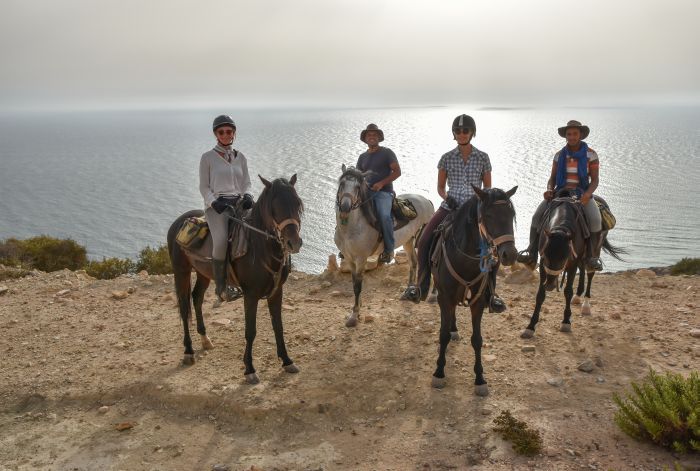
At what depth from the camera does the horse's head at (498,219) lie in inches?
222

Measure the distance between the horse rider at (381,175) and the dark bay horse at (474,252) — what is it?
93.7 inches

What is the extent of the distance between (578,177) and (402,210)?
329 centimetres

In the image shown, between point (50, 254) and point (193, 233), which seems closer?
point (193, 233)

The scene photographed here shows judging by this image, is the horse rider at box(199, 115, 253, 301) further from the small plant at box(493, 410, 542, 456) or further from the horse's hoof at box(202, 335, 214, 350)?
the small plant at box(493, 410, 542, 456)

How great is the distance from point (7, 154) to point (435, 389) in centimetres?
15480

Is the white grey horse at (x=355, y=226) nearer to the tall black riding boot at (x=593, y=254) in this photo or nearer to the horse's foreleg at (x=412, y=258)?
the horse's foreleg at (x=412, y=258)

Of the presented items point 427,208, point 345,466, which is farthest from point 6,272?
point 345,466

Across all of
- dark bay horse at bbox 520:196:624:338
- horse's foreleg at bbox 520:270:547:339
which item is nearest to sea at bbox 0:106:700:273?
dark bay horse at bbox 520:196:624:338

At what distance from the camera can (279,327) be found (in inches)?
303

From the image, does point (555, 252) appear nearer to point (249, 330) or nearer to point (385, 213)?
point (385, 213)

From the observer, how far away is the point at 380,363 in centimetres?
780

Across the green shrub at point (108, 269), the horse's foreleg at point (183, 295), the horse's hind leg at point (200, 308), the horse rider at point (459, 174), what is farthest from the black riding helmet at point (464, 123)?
the green shrub at point (108, 269)

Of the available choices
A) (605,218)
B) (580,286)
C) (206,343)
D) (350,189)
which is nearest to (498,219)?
(350,189)

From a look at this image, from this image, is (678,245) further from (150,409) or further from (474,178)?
(150,409)
